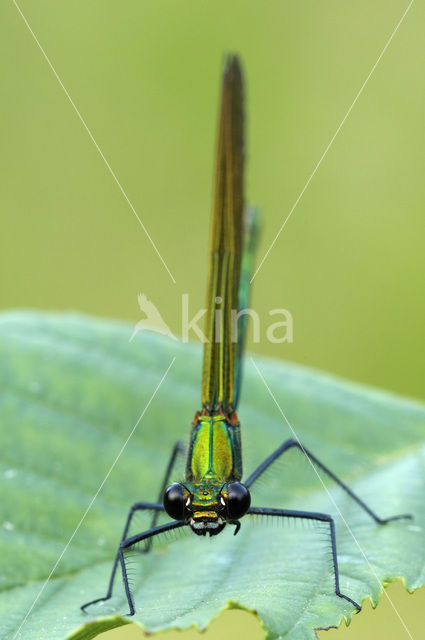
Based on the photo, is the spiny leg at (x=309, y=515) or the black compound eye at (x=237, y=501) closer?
the spiny leg at (x=309, y=515)

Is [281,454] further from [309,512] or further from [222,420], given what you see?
[309,512]

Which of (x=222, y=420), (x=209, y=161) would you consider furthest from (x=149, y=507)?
(x=209, y=161)

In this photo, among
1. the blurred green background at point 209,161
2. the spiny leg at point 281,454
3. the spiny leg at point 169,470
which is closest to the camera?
the spiny leg at point 281,454

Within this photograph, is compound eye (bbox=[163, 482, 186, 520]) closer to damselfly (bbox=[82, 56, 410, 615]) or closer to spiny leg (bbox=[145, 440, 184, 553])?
damselfly (bbox=[82, 56, 410, 615])

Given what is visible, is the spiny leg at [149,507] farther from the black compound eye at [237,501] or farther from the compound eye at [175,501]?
the black compound eye at [237,501]

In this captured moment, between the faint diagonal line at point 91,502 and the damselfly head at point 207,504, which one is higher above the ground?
the damselfly head at point 207,504

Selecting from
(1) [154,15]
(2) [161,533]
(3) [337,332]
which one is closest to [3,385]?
(2) [161,533]

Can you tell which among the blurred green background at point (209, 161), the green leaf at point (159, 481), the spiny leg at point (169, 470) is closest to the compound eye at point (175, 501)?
the green leaf at point (159, 481)

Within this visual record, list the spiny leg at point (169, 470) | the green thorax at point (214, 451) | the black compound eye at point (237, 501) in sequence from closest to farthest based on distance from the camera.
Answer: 1. the black compound eye at point (237, 501)
2. the green thorax at point (214, 451)
3. the spiny leg at point (169, 470)
